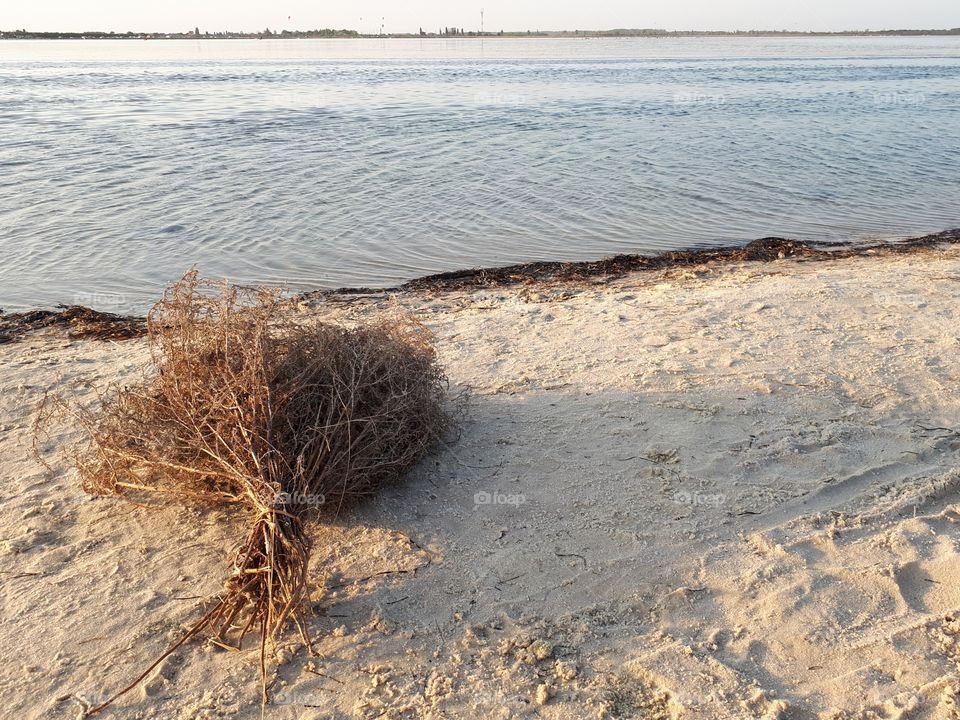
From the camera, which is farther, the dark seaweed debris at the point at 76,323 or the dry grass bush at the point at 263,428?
the dark seaweed debris at the point at 76,323

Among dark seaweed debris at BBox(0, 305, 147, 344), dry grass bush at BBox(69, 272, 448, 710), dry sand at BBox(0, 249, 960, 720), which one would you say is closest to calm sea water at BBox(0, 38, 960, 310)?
dark seaweed debris at BBox(0, 305, 147, 344)

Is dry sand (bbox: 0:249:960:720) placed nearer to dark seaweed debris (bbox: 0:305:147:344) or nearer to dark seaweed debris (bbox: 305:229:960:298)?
dark seaweed debris (bbox: 0:305:147:344)

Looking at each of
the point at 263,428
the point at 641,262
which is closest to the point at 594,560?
the point at 263,428

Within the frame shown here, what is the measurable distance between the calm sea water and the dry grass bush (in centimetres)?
427

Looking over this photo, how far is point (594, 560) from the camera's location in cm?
311

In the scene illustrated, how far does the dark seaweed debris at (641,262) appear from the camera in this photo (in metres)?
7.57

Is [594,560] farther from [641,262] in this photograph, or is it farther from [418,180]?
[418,180]

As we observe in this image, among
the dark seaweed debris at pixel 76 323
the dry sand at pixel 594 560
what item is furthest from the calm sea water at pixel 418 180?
the dry sand at pixel 594 560

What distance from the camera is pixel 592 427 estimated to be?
4098 mm

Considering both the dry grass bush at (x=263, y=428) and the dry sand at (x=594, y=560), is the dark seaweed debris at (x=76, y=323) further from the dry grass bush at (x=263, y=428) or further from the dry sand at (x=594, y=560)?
the dry grass bush at (x=263, y=428)

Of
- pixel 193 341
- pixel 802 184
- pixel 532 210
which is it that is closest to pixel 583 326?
pixel 193 341

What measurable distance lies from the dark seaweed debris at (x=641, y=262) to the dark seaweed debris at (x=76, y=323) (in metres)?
1.66

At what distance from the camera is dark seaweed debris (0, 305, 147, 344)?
20.4 ft

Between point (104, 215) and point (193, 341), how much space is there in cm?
792
